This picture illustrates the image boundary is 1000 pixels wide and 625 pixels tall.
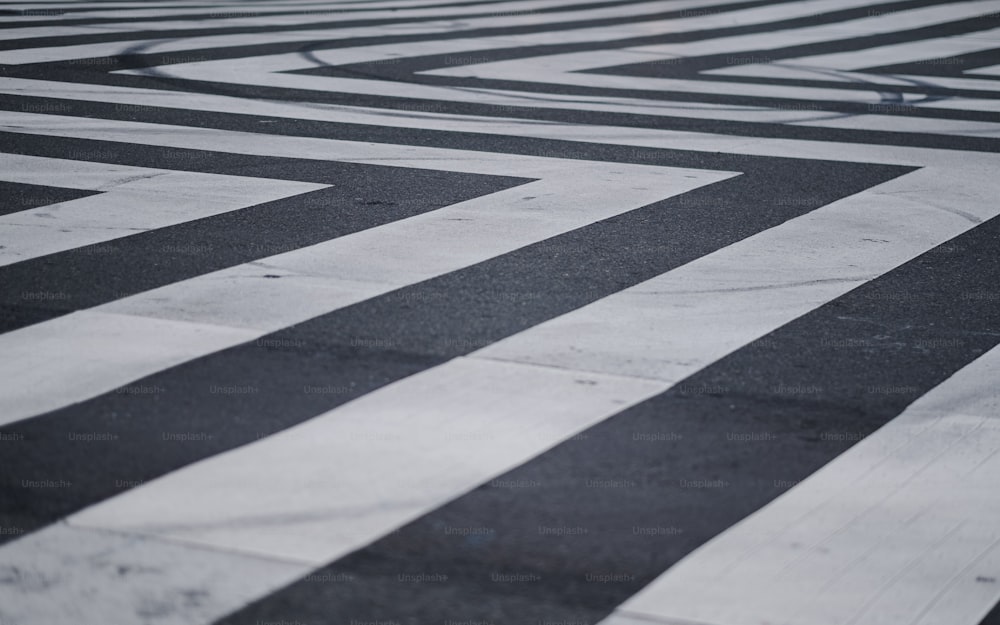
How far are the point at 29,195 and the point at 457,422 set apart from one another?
13.6ft

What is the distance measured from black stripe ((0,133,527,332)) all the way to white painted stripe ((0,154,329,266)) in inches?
4.9

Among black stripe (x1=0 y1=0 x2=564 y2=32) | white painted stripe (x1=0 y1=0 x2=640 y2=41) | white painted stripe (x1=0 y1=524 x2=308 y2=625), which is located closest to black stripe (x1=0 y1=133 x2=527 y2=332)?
white painted stripe (x1=0 y1=524 x2=308 y2=625)

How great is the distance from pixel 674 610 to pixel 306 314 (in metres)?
2.64

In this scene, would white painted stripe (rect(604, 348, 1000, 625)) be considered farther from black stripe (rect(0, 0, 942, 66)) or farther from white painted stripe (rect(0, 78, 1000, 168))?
black stripe (rect(0, 0, 942, 66))

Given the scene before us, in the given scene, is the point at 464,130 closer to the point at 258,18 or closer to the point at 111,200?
the point at 111,200

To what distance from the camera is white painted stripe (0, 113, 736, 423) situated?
16.0 ft

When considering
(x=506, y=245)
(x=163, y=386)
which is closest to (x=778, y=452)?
(x=163, y=386)

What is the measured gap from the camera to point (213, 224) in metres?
7.04

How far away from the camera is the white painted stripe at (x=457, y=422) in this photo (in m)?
3.65

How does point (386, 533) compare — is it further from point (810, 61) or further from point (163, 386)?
point (810, 61)

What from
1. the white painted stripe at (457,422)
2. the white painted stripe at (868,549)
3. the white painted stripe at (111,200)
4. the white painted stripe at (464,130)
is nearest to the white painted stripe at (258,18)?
the white painted stripe at (464,130)

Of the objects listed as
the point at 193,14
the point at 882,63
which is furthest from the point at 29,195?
the point at 193,14

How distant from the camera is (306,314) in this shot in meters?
5.51

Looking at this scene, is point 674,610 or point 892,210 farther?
point 892,210
